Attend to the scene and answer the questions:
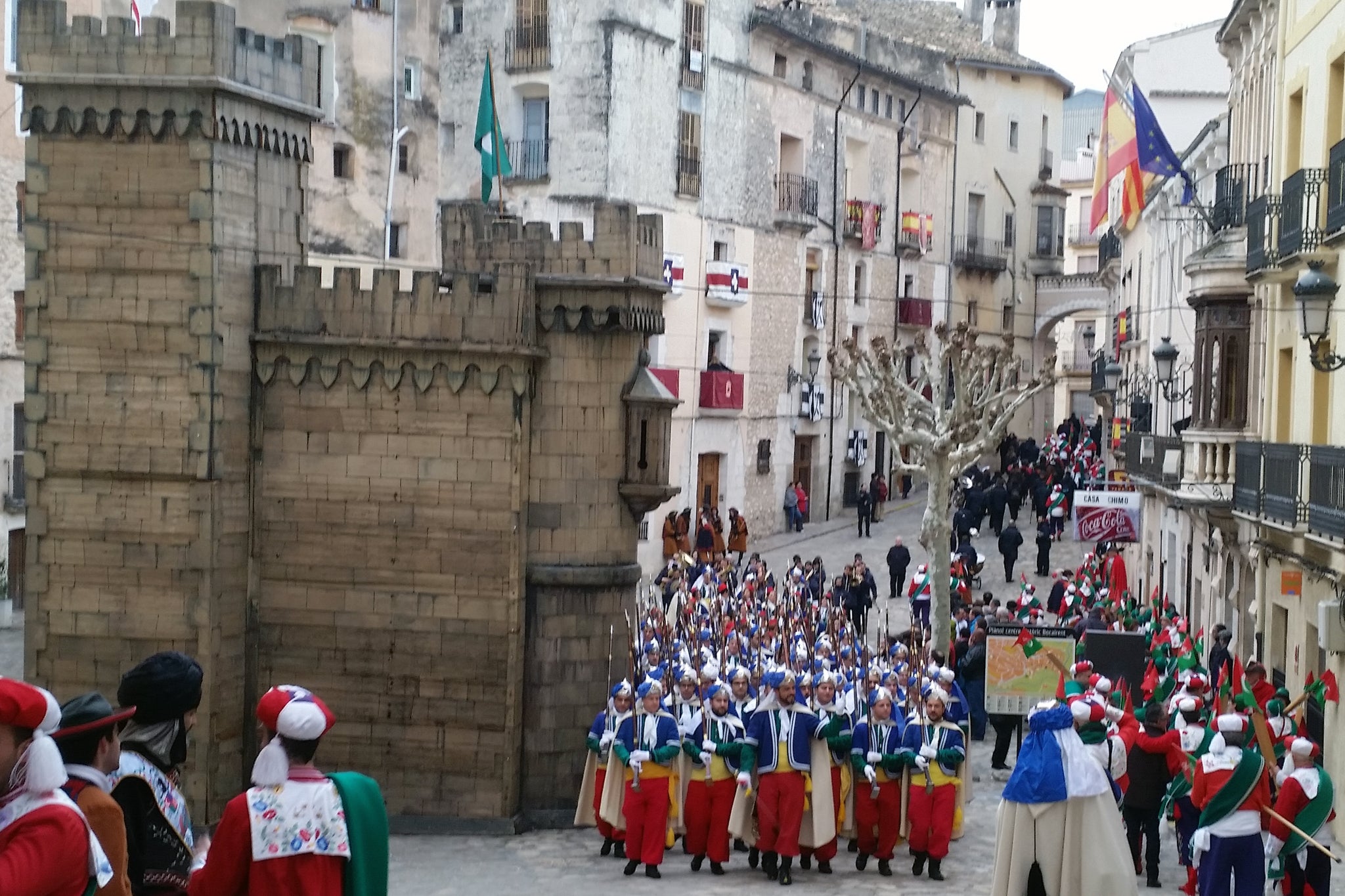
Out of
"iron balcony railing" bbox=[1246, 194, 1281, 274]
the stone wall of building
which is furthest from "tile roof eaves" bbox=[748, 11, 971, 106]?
the stone wall of building

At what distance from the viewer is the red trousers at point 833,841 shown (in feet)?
49.4

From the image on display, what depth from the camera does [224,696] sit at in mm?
17000

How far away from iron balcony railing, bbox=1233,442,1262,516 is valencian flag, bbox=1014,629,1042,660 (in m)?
3.43

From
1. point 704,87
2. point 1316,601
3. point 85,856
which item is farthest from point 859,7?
point 85,856

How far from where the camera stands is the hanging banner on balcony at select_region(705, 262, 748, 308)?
39406 millimetres

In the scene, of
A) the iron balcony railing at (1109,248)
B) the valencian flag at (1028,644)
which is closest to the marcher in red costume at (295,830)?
the valencian flag at (1028,644)

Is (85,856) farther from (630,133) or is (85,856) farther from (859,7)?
(859,7)

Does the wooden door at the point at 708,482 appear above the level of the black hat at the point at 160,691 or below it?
below

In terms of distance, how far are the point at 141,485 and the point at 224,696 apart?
2141mm

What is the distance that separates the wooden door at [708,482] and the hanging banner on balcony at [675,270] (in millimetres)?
3998

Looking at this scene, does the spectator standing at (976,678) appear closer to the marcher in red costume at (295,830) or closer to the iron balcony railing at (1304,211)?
the iron balcony railing at (1304,211)

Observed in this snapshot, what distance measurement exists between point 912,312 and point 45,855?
150 ft

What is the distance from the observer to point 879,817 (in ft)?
50.3

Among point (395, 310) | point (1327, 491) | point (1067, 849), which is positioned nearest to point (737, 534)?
point (1327, 491)
